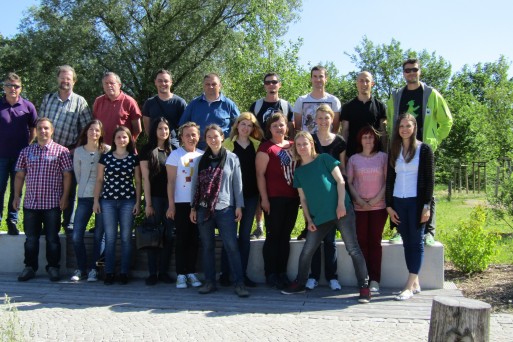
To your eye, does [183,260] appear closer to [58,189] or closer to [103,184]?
[103,184]

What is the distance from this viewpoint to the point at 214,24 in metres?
26.0

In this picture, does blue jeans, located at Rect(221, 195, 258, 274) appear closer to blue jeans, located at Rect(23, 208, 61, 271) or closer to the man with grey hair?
the man with grey hair

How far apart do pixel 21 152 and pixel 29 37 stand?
798 inches

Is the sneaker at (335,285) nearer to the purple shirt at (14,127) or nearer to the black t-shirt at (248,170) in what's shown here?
the black t-shirt at (248,170)

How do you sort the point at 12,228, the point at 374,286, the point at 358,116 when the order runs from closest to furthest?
1. the point at 374,286
2. the point at 358,116
3. the point at 12,228

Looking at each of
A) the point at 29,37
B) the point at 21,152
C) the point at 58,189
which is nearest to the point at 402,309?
the point at 58,189

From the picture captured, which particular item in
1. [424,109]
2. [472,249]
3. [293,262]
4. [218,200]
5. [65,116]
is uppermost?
[424,109]

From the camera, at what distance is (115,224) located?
6.82 m

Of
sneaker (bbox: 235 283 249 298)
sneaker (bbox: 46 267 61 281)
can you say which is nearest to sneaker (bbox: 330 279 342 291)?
sneaker (bbox: 235 283 249 298)

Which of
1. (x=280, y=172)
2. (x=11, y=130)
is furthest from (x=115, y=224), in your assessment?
(x=280, y=172)

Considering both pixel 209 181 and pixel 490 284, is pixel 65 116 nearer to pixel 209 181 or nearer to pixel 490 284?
pixel 209 181

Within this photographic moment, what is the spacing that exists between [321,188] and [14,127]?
14.1 ft

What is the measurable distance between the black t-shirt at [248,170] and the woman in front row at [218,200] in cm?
21

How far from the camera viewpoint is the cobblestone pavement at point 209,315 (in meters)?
5.02
